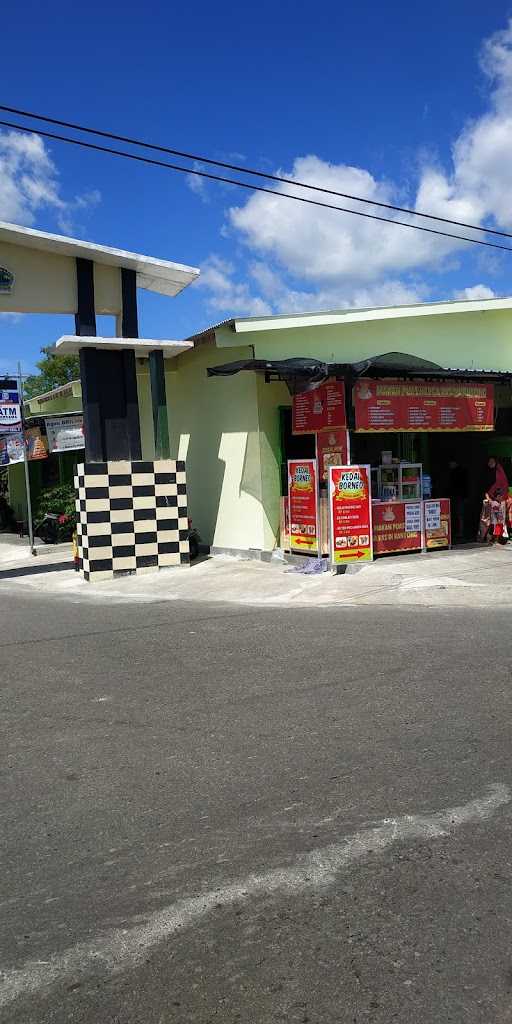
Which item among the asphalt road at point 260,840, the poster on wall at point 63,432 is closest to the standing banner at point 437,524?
the asphalt road at point 260,840

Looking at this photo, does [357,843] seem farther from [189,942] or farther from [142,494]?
[142,494]

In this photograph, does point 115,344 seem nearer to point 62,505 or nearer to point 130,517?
point 130,517

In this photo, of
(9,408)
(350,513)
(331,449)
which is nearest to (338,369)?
(331,449)

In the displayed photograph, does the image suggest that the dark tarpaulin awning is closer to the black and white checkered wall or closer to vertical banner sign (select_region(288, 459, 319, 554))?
vertical banner sign (select_region(288, 459, 319, 554))

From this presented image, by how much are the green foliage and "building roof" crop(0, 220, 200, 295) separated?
22.4ft

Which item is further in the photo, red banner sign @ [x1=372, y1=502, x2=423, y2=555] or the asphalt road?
red banner sign @ [x1=372, y1=502, x2=423, y2=555]

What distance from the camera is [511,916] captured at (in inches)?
112

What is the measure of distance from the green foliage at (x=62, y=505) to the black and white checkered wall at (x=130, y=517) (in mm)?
6311

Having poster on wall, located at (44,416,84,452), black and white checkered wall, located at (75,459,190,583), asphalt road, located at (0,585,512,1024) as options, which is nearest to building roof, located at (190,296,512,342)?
black and white checkered wall, located at (75,459,190,583)

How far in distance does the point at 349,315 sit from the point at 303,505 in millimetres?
3666

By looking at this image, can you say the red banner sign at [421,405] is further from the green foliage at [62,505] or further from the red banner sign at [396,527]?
the green foliage at [62,505]

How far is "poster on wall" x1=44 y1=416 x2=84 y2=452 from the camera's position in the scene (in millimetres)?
18328

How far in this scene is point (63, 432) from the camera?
18.4 metres

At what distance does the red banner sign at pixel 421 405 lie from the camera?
12.3 metres
